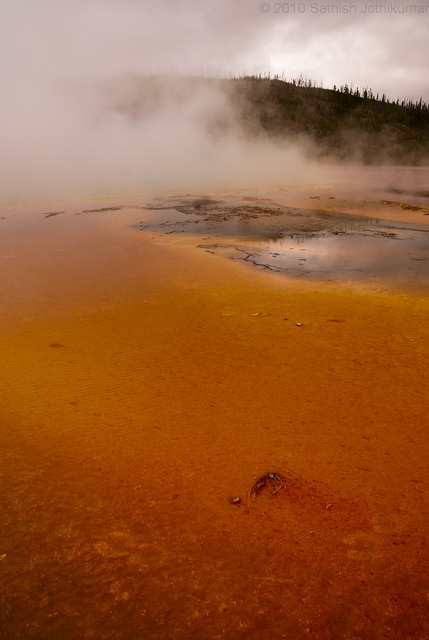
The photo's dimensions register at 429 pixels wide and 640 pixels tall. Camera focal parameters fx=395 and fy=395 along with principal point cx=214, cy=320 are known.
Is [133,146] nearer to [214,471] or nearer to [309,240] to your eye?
[309,240]

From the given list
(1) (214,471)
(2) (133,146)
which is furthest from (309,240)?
(2) (133,146)

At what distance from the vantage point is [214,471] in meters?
2.32

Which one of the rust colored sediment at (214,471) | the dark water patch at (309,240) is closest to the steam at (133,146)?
the dark water patch at (309,240)

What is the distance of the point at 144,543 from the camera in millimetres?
1896

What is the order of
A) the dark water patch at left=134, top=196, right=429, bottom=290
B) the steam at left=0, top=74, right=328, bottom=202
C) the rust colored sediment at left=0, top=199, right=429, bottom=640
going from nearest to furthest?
the rust colored sediment at left=0, top=199, right=429, bottom=640 → the dark water patch at left=134, top=196, right=429, bottom=290 → the steam at left=0, top=74, right=328, bottom=202

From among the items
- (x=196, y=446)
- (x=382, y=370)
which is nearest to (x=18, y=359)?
(x=196, y=446)

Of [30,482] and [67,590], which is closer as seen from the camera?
[67,590]

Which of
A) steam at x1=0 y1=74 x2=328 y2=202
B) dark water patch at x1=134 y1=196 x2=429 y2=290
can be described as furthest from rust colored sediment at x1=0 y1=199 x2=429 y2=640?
steam at x1=0 y1=74 x2=328 y2=202

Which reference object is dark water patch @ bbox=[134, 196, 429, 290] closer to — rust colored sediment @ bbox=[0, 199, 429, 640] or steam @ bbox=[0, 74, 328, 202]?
rust colored sediment @ bbox=[0, 199, 429, 640]

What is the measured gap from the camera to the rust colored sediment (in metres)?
1.63

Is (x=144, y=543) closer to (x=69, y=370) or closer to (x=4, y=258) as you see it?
(x=69, y=370)

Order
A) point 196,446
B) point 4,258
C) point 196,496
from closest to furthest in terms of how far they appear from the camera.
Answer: point 196,496
point 196,446
point 4,258

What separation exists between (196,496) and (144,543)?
1.21ft

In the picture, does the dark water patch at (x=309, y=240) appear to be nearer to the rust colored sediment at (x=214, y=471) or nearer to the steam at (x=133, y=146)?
the rust colored sediment at (x=214, y=471)
